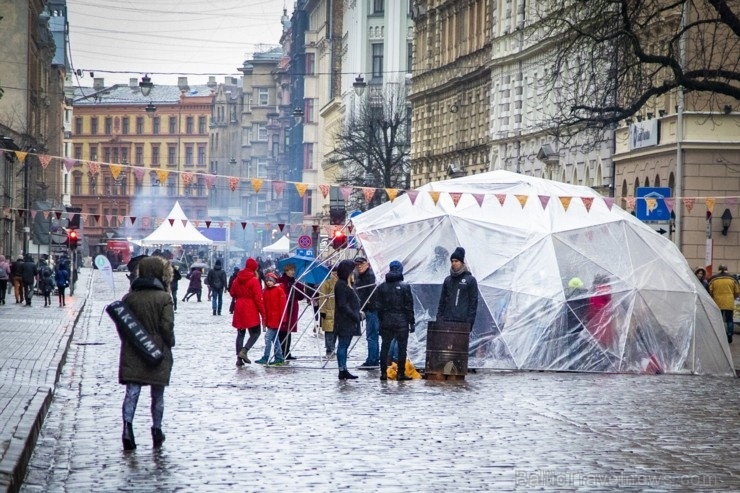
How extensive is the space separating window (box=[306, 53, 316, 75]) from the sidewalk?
318 feet

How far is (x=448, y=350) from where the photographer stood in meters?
24.9

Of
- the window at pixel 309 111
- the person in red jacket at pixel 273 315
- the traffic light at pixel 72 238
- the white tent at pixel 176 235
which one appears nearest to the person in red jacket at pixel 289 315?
the person in red jacket at pixel 273 315

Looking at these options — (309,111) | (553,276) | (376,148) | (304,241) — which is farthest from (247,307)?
(309,111)

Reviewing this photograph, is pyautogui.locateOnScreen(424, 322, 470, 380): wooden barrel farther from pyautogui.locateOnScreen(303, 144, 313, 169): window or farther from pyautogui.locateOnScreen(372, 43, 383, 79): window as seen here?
pyautogui.locateOnScreen(303, 144, 313, 169): window

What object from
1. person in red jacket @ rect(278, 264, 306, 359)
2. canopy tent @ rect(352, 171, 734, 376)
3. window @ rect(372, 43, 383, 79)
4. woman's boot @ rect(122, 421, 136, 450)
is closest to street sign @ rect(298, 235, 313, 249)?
canopy tent @ rect(352, 171, 734, 376)

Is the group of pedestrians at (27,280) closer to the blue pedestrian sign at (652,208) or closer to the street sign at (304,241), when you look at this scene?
the street sign at (304,241)

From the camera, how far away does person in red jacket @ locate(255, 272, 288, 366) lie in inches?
1089

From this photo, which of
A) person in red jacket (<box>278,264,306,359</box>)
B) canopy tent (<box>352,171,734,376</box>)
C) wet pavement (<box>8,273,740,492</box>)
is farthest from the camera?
person in red jacket (<box>278,264,306,359</box>)

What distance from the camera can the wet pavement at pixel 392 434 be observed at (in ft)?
43.9

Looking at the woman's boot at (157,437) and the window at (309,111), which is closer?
the woman's boot at (157,437)

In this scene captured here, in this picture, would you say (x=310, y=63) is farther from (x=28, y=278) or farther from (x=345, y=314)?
(x=345, y=314)

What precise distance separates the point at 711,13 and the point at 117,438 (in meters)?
32.2

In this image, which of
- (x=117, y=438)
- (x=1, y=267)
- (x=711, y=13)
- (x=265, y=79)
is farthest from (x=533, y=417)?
(x=265, y=79)

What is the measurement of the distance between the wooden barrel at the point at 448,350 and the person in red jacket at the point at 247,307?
351cm
